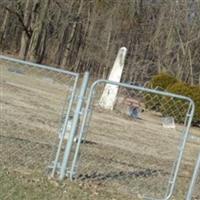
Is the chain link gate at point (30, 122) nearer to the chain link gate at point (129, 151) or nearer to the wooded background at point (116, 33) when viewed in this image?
the chain link gate at point (129, 151)

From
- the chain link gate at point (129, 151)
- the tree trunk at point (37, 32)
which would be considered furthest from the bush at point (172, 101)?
the tree trunk at point (37, 32)

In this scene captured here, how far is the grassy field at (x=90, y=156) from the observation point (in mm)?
7574

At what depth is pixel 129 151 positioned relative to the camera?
42.4ft

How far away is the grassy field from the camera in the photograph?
24.8 ft

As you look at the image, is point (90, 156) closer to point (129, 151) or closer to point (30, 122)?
point (129, 151)

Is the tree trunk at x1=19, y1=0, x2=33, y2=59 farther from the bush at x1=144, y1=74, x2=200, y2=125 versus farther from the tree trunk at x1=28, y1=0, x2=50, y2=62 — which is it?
the bush at x1=144, y1=74, x2=200, y2=125

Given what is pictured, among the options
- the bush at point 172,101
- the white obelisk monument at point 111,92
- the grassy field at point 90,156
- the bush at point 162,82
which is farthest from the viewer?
the bush at point 162,82

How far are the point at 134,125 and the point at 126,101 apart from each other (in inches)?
147

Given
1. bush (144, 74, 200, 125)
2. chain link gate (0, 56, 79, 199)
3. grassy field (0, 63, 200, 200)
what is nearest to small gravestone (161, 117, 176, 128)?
bush (144, 74, 200, 125)

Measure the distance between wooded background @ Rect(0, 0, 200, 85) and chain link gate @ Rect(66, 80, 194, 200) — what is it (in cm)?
2252

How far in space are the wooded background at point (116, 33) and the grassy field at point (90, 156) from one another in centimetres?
2590

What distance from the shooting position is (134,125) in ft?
64.6

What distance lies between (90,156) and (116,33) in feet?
134

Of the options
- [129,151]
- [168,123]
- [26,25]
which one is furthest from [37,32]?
[129,151]
